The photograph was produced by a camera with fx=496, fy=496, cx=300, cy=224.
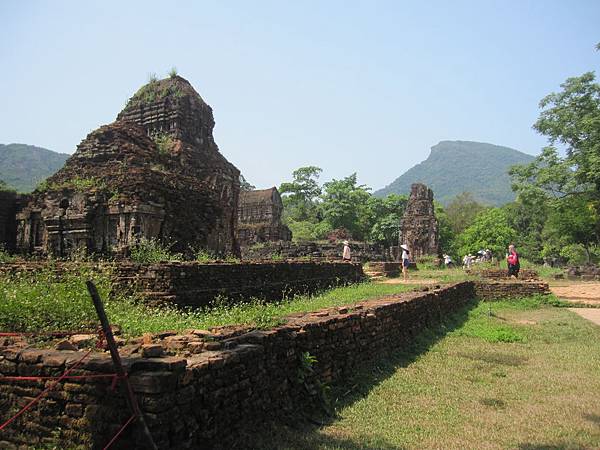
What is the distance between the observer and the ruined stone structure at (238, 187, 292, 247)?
3619cm

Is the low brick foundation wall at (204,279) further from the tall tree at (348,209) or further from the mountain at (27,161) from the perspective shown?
the mountain at (27,161)

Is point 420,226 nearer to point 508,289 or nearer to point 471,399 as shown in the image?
point 508,289

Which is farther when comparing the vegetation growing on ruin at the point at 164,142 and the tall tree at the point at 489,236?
the tall tree at the point at 489,236

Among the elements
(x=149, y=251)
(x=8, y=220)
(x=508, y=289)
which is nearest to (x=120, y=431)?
(x=149, y=251)

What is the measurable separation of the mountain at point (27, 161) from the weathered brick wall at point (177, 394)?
116954 mm

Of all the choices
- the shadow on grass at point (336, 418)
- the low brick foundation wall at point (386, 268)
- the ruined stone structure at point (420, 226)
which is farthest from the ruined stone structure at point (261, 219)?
the shadow on grass at point (336, 418)

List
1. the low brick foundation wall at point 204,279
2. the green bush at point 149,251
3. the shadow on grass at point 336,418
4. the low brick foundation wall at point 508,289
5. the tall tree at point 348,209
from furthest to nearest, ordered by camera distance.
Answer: the tall tree at point 348,209 < the low brick foundation wall at point 508,289 < the green bush at point 149,251 < the low brick foundation wall at point 204,279 < the shadow on grass at point 336,418

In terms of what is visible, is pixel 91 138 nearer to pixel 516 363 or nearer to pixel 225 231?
pixel 225 231

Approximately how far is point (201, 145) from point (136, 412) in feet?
64.4

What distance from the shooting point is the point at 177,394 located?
3.33 meters

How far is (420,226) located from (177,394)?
112ft

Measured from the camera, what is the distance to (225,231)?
1758cm

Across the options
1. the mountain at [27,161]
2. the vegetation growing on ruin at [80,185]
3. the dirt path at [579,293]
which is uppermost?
the mountain at [27,161]

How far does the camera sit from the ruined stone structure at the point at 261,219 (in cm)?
3619
